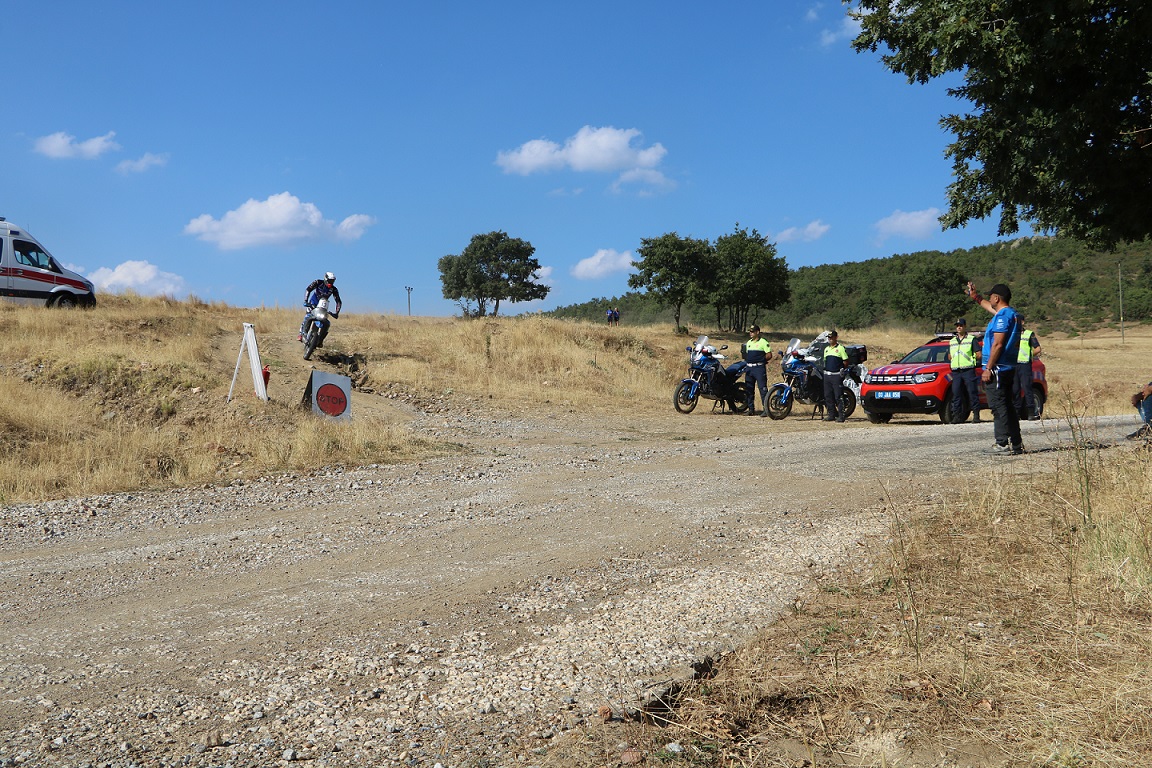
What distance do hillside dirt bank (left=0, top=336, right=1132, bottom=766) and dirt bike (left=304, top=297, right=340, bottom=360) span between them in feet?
32.6

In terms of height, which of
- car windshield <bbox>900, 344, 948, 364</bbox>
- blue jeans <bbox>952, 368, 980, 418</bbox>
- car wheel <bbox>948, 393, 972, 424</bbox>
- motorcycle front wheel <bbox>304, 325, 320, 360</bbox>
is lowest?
car wheel <bbox>948, 393, 972, 424</bbox>

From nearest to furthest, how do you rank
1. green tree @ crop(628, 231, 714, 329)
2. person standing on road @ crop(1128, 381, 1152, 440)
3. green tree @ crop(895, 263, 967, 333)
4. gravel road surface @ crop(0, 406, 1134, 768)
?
gravel road surface @ crop(0, 406, 1134, 768)
person standing on road @ crop(1128, 381, 1152, 440)
green tree @ crop(628, 231, 714, 329)
green tree @ crop(895, 263, 967, 333)

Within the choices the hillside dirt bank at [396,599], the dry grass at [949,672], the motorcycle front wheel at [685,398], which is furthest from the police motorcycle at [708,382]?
the dry grass at [949,672]

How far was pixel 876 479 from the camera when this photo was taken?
8.67 metres

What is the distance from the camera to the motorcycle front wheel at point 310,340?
19500 millimetres

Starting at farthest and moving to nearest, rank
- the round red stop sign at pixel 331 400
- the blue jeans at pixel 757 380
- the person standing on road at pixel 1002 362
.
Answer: the blue jeans at pixel 757 380 < the round red stop sign at pixel 331 400 < the person standing on road at pixel 1002 362

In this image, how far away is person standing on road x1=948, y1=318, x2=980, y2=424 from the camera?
13168 mm

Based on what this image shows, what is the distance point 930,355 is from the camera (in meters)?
17.3

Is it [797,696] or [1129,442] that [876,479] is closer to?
[1129,442]

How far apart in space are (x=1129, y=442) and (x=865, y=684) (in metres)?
7.85

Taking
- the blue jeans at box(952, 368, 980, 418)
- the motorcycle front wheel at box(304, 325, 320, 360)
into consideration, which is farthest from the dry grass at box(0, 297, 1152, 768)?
the motorcycle front wheel at box(304, 325, 320, 360)

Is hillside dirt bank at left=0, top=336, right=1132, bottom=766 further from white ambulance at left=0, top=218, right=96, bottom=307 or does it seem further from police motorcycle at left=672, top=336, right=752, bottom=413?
white ambulance at left=0, top=218, right=96, bottom=307

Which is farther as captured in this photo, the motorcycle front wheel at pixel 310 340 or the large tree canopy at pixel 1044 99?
the motorcycle front wheel at pixel 310 340

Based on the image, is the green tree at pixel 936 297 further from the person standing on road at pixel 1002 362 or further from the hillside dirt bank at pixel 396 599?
the hillside dirt bank at pixel 396 599
